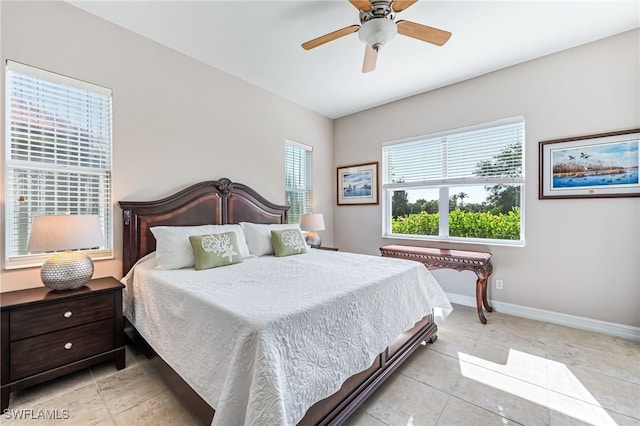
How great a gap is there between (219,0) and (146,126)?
4.41 ft

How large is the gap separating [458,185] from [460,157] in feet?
1.22

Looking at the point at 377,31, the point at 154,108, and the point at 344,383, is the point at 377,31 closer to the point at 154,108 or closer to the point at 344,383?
the point at 154,108


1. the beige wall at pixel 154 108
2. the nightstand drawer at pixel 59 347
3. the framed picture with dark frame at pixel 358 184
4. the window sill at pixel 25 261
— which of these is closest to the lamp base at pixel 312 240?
the beige wall at pixel 154 108

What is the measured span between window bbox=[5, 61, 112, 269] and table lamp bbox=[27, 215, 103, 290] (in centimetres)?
39

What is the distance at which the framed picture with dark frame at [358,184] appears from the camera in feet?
14.5

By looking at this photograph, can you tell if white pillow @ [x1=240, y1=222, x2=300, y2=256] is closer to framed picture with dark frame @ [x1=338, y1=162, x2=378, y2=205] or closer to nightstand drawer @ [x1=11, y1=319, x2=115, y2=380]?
nightstand drawer @ [x1=11, y1=319, x2=115, y2=380]

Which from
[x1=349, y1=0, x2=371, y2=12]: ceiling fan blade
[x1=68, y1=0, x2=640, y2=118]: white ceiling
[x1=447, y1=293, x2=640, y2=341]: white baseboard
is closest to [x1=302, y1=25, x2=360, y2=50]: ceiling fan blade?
[x1=349, y1=0, x2=371, y2=12]: ceiling fan blade

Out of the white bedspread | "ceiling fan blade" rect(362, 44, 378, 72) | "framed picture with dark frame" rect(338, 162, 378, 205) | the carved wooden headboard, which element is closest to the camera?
the white bedspread

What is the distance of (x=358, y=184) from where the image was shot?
463cm

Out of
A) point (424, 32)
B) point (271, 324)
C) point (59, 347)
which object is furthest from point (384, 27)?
point (59, 347)

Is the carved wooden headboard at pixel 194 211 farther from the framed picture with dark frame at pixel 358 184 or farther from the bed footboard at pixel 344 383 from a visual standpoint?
the framed picture with dark frame at pixel 358 184

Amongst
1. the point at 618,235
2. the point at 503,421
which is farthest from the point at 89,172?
the point at 618,235

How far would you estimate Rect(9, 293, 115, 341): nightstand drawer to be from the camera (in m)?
1.70

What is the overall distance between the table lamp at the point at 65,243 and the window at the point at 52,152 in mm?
390
